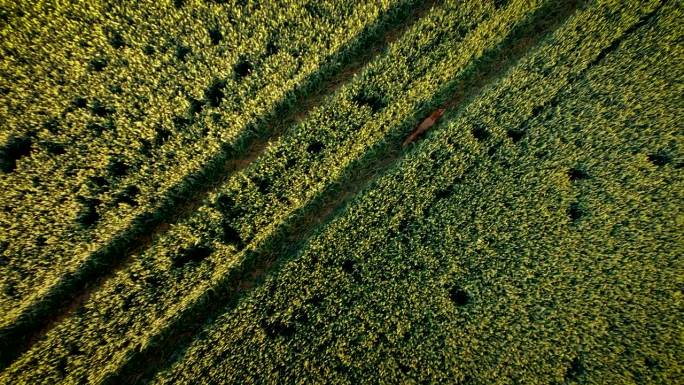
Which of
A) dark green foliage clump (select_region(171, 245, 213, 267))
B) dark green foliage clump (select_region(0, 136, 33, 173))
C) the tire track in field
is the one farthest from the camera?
dark green foliage clump (select_region(171, 245, 213, 267))

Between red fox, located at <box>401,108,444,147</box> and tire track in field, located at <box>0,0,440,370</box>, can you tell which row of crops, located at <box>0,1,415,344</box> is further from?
red fox, located at <box>401,108,444,147</box>

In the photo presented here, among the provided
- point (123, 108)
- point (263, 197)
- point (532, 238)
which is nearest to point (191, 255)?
point (263, 197)

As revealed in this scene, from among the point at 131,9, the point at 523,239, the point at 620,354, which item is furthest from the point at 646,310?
the point at 131,9

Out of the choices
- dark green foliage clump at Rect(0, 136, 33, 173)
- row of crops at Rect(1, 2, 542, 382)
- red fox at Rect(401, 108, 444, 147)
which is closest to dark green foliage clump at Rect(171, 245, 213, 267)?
row of crops at Rect(1, 2, 542, 382)

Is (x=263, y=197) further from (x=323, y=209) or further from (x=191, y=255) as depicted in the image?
(x=191, y=255)

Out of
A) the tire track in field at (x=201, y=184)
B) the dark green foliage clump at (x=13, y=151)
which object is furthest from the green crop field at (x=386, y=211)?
the dark green foliage clump at (x=13, y=151)

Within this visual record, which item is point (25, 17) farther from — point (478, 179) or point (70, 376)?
point (478, 179)

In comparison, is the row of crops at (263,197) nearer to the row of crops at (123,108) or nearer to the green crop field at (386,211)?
the green crop field at (386,211)
